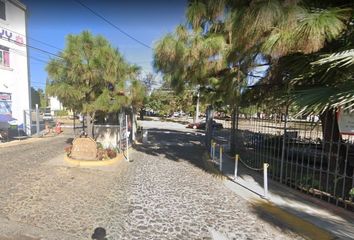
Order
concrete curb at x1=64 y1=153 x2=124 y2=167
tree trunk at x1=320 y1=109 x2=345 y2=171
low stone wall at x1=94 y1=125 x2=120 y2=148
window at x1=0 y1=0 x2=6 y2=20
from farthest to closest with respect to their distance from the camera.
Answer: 1. window at x1=0 y1=0 x2=6 y2=20
2. low stone wall at x1=94 y1=125 x2=120 y2=148
3. concrete curb at x1=64 y1=153 x2=124 y2=167
4. tree trunk at x1=320 y1=109 x2=345 y2=171

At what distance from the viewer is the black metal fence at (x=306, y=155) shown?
5.93 meters

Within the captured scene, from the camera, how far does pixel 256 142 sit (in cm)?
956

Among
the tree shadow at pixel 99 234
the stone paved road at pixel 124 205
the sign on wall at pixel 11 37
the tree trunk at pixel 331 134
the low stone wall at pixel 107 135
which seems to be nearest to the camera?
the tree shadow at pixel 99 234

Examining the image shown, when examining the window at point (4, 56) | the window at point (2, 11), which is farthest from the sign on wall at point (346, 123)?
the window at point (2, 11)

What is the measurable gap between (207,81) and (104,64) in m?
4.07

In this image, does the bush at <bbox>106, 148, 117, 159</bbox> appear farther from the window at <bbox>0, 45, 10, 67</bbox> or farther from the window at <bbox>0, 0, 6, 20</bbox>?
the window at <bbox>0, 0, 6, 20</bbox>

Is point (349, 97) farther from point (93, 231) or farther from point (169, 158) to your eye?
point (169, 158)

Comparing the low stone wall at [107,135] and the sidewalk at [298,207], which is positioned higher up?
the low stone wall at [107,135]

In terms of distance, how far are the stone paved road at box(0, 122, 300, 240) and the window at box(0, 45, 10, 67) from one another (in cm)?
1030

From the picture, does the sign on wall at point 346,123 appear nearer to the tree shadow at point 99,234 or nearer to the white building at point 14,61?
the tree shadow at point 99,234

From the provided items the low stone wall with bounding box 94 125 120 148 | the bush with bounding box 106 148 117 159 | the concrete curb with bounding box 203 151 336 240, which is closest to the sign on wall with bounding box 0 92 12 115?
the low stone wall with bounding box 94 125 120 148

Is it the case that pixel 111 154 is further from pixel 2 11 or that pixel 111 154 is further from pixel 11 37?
pixel 2 11

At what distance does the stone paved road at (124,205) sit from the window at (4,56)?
405 inches

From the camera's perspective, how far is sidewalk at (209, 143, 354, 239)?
15.9ft
